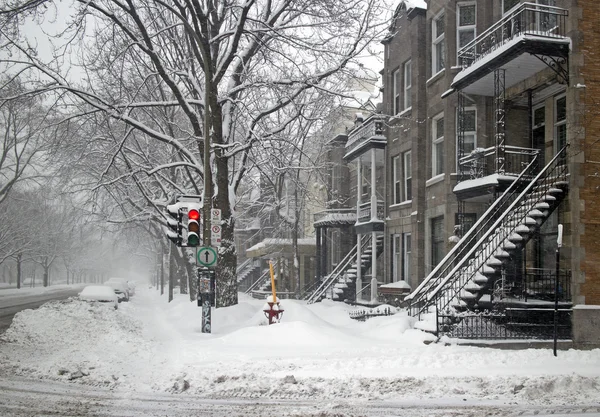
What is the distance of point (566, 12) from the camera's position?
1420 cm

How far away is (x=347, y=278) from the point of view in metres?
26.0

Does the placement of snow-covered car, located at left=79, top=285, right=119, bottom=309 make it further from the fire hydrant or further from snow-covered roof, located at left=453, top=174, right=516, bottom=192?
snow-covered roof, located at left=453, top=174, right=516, bottom=192

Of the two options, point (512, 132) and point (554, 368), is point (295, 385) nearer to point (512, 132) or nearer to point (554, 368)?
point (554, 368)

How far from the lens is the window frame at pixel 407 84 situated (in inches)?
912

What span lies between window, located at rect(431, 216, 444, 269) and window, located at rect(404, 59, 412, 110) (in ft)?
17.2

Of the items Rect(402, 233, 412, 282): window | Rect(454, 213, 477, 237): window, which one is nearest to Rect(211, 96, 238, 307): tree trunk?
Rect(454, 213, 477, 237): window

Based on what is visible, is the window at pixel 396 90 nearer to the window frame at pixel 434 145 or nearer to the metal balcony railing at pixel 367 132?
the metal balcony railing at pixel 367 132

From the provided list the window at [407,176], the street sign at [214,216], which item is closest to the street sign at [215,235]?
the street sign at [214,216]

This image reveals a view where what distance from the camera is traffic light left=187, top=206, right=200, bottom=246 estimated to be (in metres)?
13.3

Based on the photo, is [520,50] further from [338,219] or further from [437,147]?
[338,219]

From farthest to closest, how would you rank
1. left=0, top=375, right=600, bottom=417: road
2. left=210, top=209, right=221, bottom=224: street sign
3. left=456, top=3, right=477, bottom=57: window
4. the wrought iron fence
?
left=456, top=3, right=477, bottom=57: window
left=210, top=209, right=221, bottom=224: street sign
the wrought iron fence
left=0, top=375, right=600, bottom=417: road

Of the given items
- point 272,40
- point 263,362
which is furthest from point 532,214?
point 272,40

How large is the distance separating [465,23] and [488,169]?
5278 mm

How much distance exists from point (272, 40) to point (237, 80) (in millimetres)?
1881
